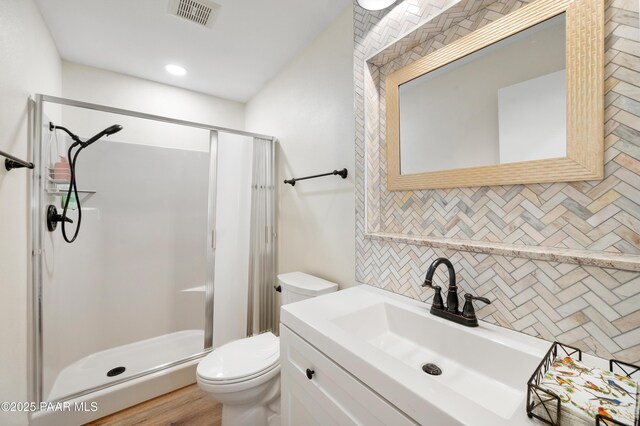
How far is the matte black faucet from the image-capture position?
2.94 feet

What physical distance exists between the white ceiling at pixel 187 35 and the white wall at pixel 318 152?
0.16 m

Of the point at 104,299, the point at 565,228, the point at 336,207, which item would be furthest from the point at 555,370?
the point at 104,299

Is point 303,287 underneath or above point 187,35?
underneath

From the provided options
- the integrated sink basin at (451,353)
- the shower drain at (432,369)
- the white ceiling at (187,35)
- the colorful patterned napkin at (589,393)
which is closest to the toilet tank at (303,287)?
the integrated sink basin at (451,353)

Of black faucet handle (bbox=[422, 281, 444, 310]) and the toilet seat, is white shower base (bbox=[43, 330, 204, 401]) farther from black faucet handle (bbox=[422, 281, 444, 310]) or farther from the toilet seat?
black faucet handle (bbox=[422, 281, 444, 310])

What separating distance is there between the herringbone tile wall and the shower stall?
1166 millimetres

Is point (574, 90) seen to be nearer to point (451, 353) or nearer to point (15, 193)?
point (451, 353)

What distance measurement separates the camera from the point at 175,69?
2215 mm

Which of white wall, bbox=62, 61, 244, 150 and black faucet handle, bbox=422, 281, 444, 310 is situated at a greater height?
white wall, bbox=62, 61, 244, 150

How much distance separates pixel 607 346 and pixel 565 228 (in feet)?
1.07

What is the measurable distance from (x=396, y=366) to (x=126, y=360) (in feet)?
7.68

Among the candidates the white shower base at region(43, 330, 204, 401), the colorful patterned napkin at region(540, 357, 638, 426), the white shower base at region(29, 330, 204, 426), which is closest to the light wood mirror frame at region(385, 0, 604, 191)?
the colorful patterned napkin at region(540, 357, 638, 426)

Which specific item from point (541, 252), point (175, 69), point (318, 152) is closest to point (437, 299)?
point (541, 252)

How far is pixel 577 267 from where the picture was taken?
0.72 m
